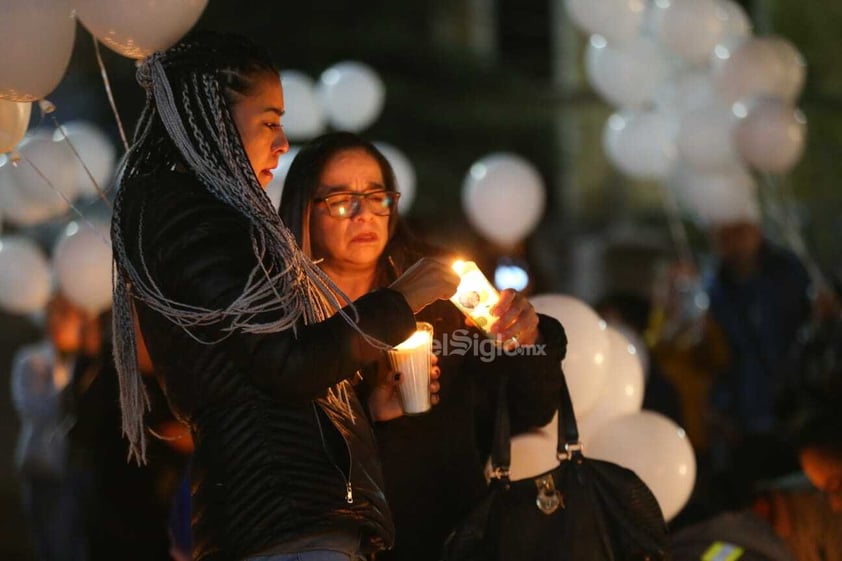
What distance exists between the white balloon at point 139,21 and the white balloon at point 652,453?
176 cm

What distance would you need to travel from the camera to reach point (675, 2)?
669cm

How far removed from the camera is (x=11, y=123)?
151 inches

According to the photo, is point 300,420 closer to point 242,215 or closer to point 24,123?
point 242,215

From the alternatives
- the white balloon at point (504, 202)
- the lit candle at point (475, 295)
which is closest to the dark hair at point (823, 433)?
the lit candle at point (475, 295)

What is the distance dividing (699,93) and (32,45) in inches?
174

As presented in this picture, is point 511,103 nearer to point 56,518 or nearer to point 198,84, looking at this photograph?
point 56,518

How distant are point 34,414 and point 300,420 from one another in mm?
4457

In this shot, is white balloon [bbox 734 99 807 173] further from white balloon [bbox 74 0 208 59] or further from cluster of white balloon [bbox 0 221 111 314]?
white balloon [bbox 74 0 208 59]

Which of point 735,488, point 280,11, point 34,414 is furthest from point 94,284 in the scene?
point 280,11

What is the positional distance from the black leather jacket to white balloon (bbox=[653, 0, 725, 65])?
414 cm

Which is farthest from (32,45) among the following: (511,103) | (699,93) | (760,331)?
(511,103)

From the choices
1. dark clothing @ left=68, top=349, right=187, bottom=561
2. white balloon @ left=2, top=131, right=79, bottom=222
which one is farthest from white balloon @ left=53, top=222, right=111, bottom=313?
dark clothing @ left=68, top=349, right=187, bottom=561

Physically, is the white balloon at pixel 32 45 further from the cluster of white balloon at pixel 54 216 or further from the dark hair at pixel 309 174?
the cluster of white balloon at pixel 54 216

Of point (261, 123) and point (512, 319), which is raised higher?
point (261, 123)
